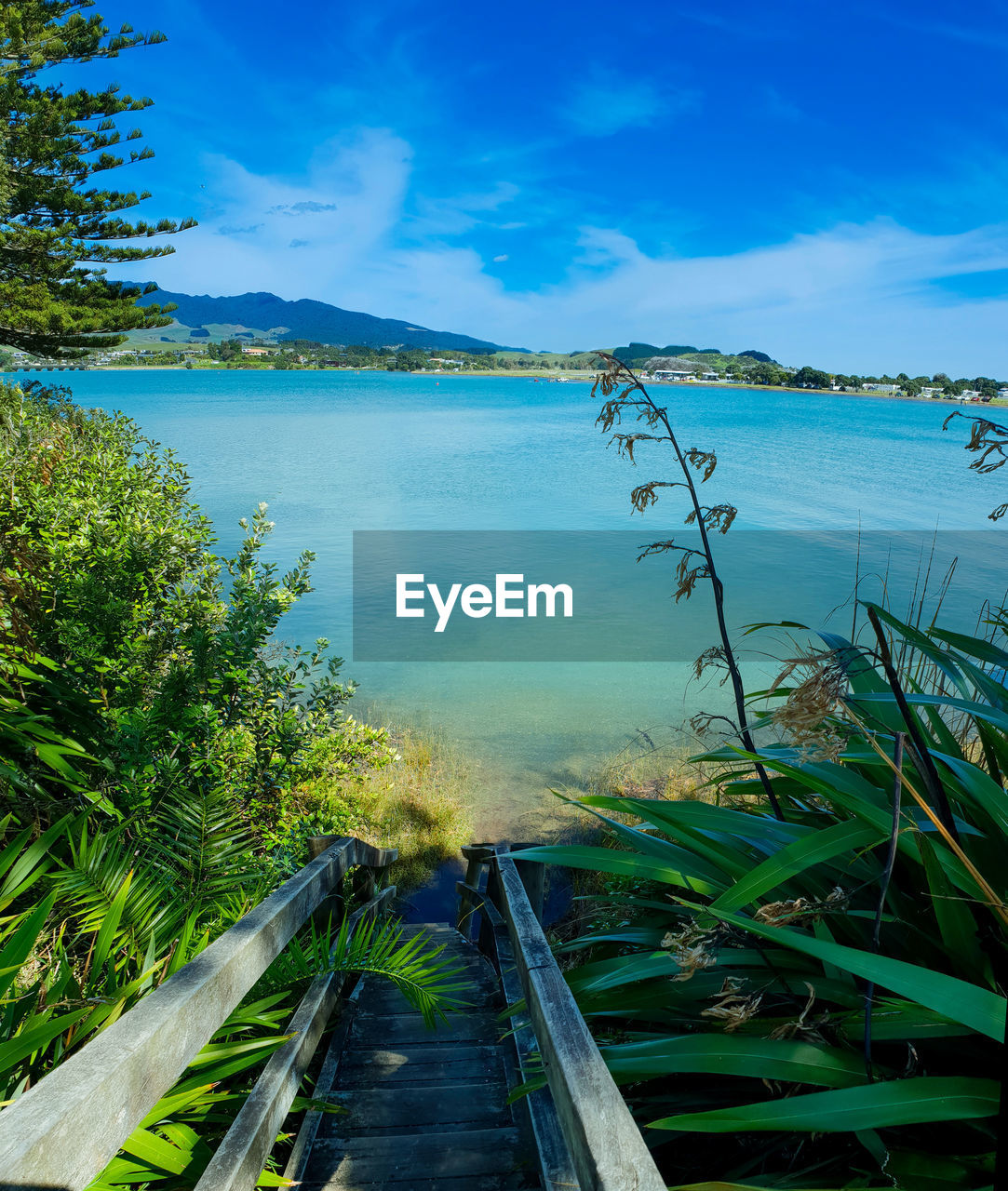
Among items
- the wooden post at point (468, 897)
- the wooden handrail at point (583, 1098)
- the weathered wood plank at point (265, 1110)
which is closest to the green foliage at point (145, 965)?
the weathered wood plank at point (265, 1110)

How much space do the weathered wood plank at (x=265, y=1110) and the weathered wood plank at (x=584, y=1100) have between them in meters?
0.57

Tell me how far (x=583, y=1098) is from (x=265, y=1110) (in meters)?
0.81

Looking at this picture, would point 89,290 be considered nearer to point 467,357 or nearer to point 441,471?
point 441,471

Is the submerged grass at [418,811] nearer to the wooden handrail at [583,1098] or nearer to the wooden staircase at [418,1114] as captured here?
the wooden staircase at [418,1114]

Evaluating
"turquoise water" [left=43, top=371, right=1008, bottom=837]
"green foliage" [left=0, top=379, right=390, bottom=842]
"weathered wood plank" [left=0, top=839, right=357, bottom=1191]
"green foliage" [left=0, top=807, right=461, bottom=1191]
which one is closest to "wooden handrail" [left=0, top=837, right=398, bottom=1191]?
"weathered wood plank" [left=0, top=839, right=357, bottom=1191]

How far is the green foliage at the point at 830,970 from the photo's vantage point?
3.46 feet

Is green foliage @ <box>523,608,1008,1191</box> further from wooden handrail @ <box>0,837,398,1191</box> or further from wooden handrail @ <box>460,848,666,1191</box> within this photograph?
wooden handrail @ <box>0,837,398,1191</box>

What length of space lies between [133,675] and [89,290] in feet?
57.8

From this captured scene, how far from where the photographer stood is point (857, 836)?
1381mm

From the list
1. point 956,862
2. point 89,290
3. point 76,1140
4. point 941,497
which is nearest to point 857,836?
point 956,862

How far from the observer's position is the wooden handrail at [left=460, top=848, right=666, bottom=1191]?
0.82 metres

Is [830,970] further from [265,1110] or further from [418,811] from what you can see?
[418,811]

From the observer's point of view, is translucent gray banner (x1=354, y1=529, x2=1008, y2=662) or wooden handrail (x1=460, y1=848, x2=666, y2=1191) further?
translucent gray banner (x1=354, y1=529, x2=1008, y2=662)

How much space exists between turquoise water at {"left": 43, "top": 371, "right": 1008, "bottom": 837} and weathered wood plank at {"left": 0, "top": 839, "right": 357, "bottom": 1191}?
493cm
